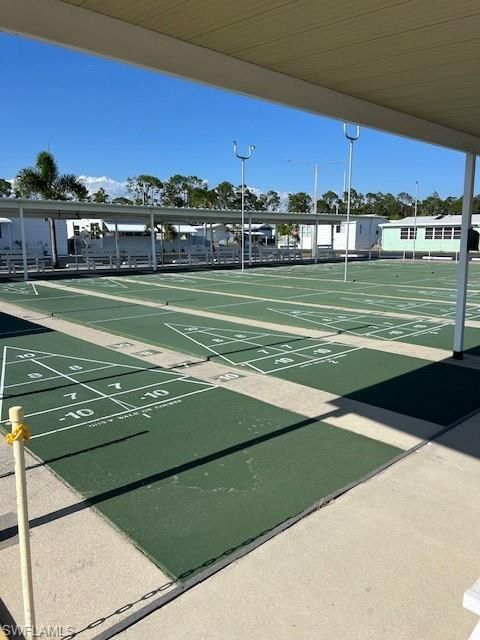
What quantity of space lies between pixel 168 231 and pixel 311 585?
2095 inches

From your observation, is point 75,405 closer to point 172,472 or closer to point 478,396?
point 172,472

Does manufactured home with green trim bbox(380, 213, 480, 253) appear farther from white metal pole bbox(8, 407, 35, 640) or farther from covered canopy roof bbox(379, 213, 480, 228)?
white metal pole bbox(8, 407, 35, 640)

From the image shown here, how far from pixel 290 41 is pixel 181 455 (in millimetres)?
3748

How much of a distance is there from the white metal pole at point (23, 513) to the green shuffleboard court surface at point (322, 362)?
15.6ft

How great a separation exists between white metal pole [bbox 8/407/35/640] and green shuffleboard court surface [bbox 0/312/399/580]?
97 centimetres

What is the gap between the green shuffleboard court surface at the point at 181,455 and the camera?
3.68 m

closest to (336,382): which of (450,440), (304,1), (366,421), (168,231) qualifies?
(366,421)

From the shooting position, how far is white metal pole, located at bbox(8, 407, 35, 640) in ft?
7.43

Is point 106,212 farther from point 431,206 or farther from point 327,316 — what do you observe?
point 431,206

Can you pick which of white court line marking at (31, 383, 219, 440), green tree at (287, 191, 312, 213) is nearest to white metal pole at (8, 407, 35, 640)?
white court line marking at (31, 383, 219, 440)

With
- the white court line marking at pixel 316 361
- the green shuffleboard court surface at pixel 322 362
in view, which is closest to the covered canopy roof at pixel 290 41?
the green shuffleboard court surface at pixel 322 362

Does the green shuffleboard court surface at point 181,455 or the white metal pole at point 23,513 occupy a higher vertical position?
the white metal pole at point 23,513

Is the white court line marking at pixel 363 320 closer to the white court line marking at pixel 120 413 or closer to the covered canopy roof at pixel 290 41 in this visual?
the white court line marking at pixel 120 413

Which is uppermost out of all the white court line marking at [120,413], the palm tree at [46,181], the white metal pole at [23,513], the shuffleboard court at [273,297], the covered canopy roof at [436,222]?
the palm tree at [46,181]
